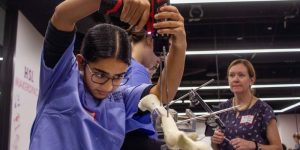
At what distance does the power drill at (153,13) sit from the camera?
76 centimetres

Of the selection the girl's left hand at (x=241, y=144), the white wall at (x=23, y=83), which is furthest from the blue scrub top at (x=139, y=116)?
the white wall at (x=23, y=83)

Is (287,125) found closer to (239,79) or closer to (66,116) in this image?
(239,79)

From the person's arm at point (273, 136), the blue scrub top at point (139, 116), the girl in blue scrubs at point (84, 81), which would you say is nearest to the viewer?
the girl in blue scrubs at point (84, 81)

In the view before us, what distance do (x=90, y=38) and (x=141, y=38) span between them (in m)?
0.50

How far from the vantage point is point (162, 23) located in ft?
2.48

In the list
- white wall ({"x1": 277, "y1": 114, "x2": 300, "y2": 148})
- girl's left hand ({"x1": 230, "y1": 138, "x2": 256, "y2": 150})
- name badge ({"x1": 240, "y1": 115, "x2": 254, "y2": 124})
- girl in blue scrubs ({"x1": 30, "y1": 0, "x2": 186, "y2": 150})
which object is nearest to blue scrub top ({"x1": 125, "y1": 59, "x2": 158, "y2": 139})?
girl in blue scrubs ({"x1": 30, "y1": 0, "x2": 186, "y2": 150})

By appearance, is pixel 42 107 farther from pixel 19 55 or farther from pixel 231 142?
pixel 19 55

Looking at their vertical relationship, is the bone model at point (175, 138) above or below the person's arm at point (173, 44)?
below

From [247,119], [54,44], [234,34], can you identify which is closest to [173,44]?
[54,44]

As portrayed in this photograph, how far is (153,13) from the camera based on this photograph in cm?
79

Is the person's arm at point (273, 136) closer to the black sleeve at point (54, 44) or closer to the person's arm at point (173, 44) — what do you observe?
the person's arm at point (173, 44)

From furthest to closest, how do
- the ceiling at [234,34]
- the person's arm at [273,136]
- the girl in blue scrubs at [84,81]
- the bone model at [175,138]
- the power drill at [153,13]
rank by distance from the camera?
the ceiling at [234,34] < the person's arm at [273,136] < the girl in blue scrubs at [84,81] < the power drill at [153,13] < the bone model at [175,138]

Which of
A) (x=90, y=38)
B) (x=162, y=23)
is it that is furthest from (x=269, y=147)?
(x=162, y=23)

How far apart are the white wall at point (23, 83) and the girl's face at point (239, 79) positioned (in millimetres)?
1819
